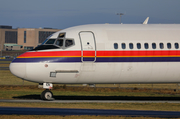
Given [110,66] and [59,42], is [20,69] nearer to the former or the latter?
[59,42]

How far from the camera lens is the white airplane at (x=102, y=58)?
878 inches

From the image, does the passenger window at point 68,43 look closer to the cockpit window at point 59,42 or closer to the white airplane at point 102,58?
the white airplane at point 102,58

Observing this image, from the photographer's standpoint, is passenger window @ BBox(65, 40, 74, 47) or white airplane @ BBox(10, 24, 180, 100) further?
passenger window @ BBox(65, 40, 74, 47)

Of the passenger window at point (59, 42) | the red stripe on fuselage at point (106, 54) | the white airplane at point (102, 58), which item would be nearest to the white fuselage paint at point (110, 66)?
the white airplane at point (102, 58)

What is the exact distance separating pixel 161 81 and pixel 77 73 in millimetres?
6438

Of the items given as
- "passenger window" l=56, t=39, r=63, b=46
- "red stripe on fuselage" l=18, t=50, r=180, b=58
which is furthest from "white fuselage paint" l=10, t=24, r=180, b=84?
"passenger window" l=56, t=39, r=63, b=46

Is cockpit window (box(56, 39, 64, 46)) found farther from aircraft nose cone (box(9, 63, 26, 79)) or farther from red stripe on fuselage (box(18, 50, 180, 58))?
aircraft nose cone (box(9, 63, 26, 79))

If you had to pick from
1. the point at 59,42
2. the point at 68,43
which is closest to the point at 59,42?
the point at 59,42

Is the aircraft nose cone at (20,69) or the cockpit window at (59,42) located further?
the cockpit window at (59,42)

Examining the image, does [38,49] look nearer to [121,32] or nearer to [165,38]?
[121,32]

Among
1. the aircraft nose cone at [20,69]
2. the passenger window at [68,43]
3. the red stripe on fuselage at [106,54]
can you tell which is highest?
the passenger window at [68,43]

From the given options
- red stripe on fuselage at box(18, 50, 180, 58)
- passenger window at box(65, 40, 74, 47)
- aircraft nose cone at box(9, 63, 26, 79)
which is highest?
passenger window at box(65, 40, 74, 47)

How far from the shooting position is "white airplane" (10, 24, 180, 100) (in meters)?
22.3

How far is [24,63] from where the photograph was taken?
22.1 meters
